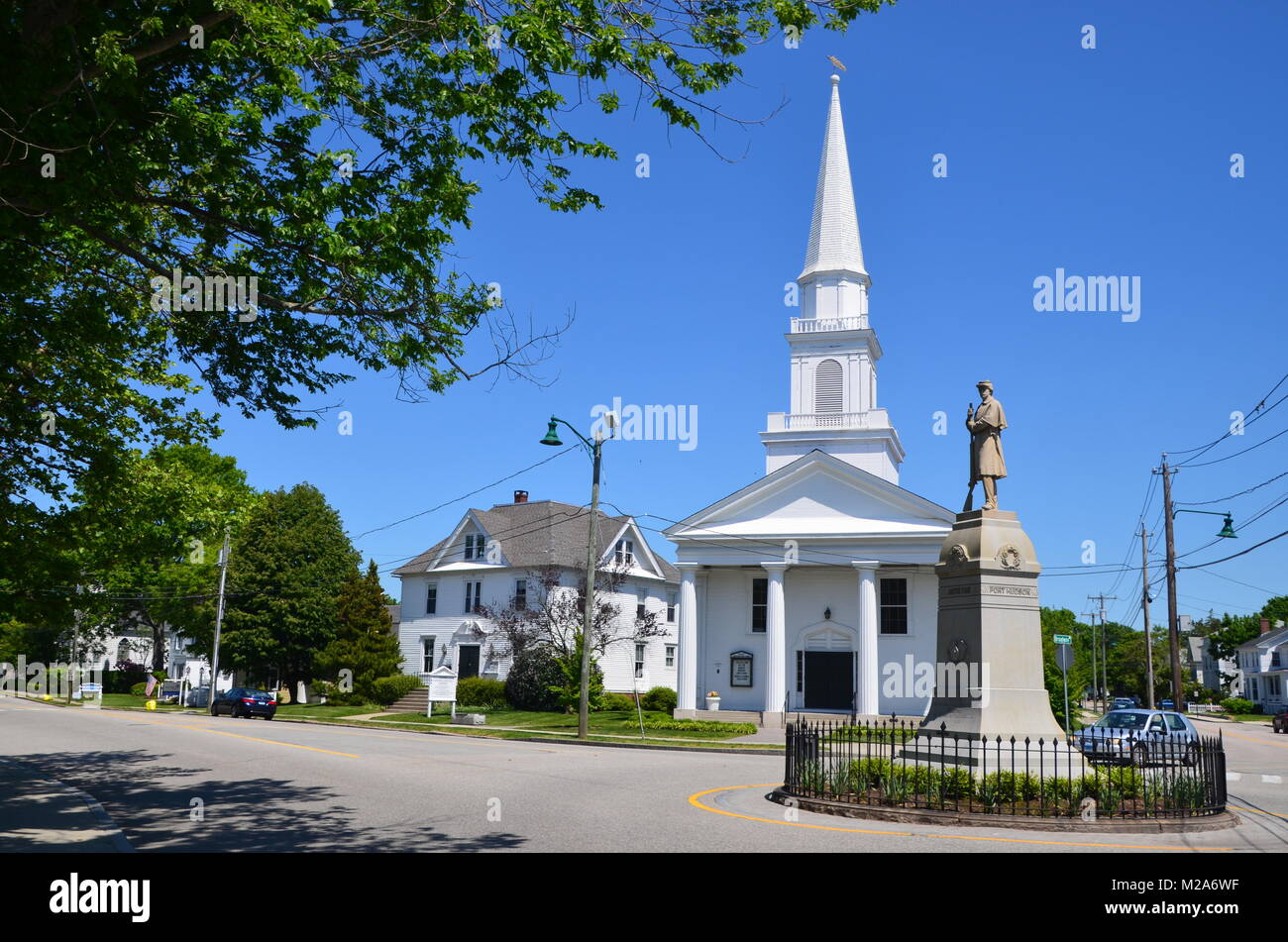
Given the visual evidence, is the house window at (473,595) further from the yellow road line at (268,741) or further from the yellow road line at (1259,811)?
the yellow road line at (1259,811)

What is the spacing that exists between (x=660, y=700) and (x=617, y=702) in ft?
6.80

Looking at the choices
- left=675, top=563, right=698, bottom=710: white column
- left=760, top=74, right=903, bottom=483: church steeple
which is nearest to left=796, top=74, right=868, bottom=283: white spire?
left=760, top=74, right=903, bottom=483: church steeple

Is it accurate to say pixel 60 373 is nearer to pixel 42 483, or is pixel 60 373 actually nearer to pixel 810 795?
pixel 42 483

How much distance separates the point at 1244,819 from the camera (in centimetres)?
1396

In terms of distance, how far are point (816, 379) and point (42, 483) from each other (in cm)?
3596

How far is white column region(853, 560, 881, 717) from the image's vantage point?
39281 mm

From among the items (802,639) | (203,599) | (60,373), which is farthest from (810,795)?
(203,599)

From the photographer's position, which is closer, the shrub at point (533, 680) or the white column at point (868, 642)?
the white column at point (868, 642)

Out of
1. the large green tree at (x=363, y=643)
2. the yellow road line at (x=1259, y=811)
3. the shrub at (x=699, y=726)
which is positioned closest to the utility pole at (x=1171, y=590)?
the shrub at (x=699, y=726)

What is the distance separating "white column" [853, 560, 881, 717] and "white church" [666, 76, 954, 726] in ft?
0.19

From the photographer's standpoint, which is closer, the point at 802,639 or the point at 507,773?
the point at 507,773

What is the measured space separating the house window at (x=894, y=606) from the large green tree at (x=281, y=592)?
2809 cm

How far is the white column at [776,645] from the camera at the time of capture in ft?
131

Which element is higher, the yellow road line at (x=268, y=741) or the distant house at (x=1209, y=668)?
the yellow road line at (x=268, y=741)
